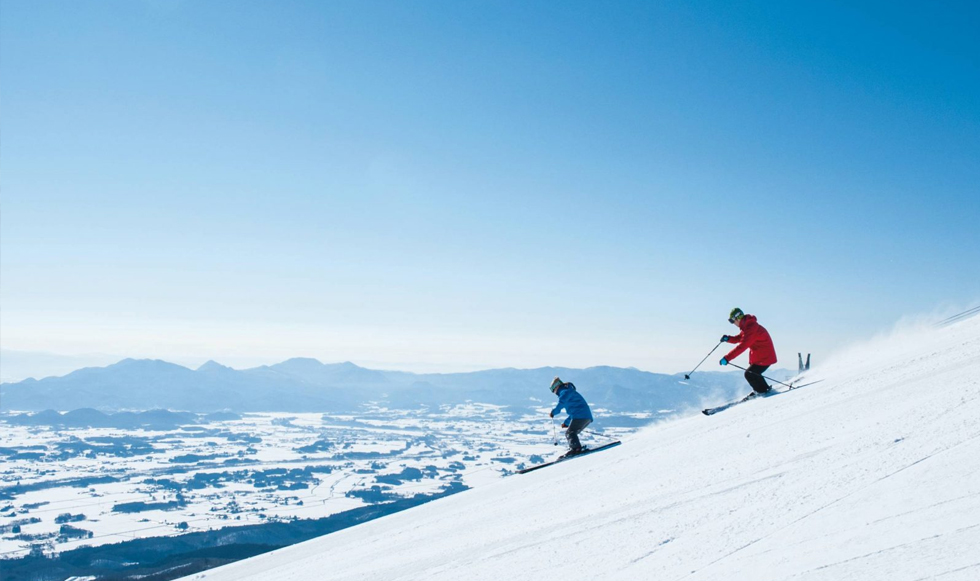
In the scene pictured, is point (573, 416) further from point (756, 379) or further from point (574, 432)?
point (756, 379)

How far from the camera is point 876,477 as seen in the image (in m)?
4.53

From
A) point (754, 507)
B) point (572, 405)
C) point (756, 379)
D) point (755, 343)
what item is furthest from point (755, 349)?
point (754, 507)

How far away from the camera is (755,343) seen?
40.4 feet

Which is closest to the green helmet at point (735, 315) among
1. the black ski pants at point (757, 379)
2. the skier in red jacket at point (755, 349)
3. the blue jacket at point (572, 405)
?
the skier in red jacket at point (755, 349)

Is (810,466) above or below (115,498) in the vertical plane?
above

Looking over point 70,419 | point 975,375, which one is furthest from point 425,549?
point 70,419

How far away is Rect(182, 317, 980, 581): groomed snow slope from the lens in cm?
356

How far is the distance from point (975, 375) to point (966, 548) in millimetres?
5198

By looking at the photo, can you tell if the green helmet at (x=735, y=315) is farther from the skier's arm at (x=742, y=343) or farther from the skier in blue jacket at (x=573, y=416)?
the skier in blue jacket at (x=573, y=416)

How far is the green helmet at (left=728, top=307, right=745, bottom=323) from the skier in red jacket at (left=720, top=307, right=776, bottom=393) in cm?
3

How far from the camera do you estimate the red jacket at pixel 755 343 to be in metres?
12.3

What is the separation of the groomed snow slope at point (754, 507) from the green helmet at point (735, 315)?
8.04 feet

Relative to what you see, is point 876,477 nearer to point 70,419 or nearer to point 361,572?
point 361,572

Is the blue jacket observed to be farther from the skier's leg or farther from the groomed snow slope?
the skier's leg
